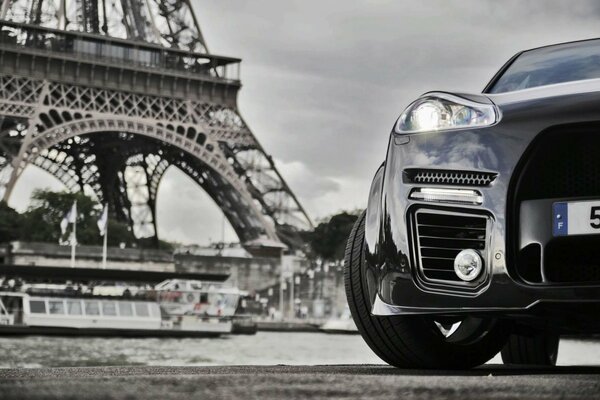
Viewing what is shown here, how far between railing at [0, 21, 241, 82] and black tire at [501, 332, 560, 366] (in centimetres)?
4660

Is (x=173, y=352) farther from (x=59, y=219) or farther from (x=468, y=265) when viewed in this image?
(x=59, y=219)

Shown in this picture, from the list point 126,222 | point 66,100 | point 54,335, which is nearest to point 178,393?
point 54,335

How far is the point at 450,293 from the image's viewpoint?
12.3 ft

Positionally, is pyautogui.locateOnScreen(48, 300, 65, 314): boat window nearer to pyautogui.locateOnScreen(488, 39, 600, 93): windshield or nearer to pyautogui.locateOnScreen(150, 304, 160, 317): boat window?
pyautogui.locateOnScreen(150, 304, 160, 317): boat window

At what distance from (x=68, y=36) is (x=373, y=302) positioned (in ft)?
167

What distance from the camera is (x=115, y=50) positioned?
176 ft

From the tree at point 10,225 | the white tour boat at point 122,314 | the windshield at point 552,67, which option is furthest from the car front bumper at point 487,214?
the tree at point 10,225

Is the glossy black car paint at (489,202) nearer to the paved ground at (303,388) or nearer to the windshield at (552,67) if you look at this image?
the windshield at (552,67)

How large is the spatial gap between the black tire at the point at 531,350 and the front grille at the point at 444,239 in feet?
7.16

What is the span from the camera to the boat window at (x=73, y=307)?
149 ft

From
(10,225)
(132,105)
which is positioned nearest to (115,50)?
(132,105)

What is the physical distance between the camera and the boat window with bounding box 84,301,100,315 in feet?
150

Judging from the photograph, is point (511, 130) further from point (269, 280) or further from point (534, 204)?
point (269, 280)

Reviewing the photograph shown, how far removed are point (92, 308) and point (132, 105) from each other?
1044 centimetres
